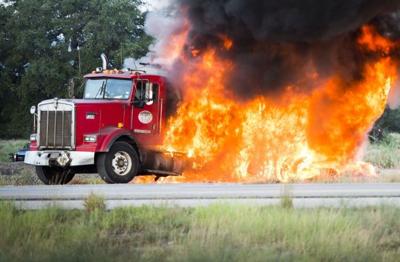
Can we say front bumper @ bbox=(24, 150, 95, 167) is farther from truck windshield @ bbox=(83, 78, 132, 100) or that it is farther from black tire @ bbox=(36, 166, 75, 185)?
truck windshield @ bbox=(83, 78, 132, 100)

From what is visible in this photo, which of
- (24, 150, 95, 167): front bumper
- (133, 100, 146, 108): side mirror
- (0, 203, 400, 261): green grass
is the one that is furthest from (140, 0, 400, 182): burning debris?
(0, 203, 400, 261): green grass

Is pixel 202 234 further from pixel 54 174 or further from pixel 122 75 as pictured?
pixel 54 174

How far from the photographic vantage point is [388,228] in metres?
9.13

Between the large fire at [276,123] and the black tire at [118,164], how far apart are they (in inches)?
69.7

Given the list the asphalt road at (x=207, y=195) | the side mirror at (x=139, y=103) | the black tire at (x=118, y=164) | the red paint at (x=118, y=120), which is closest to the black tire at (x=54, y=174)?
the red paint at (x=118, y=120)

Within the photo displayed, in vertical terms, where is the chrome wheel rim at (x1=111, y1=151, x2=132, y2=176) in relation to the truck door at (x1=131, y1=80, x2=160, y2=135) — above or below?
below

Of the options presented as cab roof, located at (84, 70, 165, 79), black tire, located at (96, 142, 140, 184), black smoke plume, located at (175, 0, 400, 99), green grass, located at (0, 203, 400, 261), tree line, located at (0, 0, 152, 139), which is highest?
tree line, located at (0, 0, 152, 139)

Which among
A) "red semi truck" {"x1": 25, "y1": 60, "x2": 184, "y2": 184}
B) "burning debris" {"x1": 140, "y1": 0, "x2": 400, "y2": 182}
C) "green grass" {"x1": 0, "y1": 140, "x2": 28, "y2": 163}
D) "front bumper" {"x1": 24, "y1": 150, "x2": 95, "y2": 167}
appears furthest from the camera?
"green grass" {"x1": 0, "y1": 140, "x2": 28, "y2": 163}

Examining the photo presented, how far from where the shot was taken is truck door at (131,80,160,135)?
55.4ft

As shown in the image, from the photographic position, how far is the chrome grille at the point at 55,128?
16.0 m

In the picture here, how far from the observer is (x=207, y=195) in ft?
39.8

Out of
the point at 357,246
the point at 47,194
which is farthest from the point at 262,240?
the point at 47,194

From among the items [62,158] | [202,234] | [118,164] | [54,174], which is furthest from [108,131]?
[202,234]

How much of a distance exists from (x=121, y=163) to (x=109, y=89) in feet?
6.91
